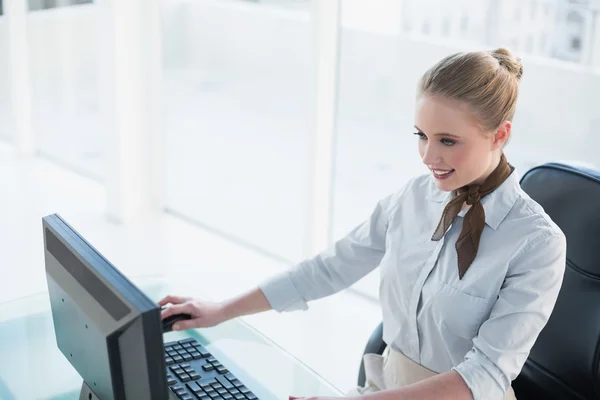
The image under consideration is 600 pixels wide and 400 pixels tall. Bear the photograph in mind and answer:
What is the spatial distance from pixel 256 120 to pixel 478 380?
2770mm

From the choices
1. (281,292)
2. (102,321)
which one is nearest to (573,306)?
(281,292)

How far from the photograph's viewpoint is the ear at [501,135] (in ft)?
5.92

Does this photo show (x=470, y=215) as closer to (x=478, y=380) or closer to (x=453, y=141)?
(x=453, y=141)

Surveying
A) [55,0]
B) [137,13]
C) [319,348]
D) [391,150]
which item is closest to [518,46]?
[391,150]

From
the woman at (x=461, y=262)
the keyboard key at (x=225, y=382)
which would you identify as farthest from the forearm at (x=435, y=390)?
the keyboard key at (x=225, y=382)

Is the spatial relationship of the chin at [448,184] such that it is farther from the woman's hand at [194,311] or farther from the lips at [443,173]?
the woman's hand at [194,311]

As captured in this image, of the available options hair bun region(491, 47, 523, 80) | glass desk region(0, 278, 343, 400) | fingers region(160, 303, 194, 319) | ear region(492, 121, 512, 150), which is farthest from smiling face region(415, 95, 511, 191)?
fingers region(160, 303, 194, 319)

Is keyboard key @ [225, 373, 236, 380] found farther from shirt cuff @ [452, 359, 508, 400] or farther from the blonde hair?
the blonde hair

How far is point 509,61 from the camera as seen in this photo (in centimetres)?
183

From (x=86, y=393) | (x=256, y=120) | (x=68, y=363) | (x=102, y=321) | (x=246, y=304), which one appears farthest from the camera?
(x=256, y=120)

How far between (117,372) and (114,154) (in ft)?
11.3

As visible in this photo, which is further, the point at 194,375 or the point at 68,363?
the point at 68,363

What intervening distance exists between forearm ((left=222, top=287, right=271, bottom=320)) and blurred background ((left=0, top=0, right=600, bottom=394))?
1293 mm

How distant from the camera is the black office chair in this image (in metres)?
1.80
